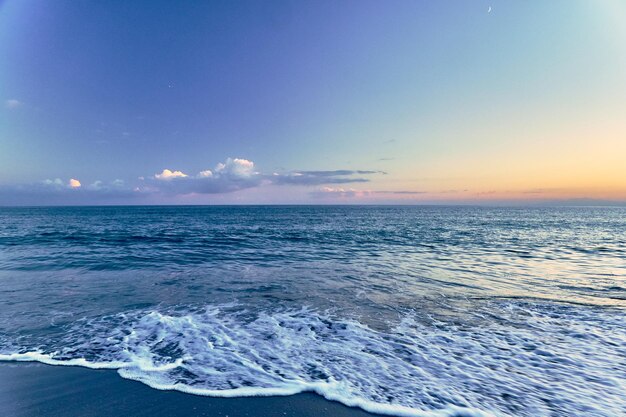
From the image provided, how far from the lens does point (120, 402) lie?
4.98 meters

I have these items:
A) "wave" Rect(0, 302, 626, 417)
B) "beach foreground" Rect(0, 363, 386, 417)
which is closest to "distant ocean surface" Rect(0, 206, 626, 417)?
"wave" Rect(0, 302, 626, 417)

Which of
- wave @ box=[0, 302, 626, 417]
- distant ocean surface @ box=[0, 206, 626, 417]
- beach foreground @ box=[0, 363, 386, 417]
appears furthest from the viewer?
distant ocean surface @ box=[0, 206, 626, 417]

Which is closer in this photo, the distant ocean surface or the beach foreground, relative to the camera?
the beach foreground

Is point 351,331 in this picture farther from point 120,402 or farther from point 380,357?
point 120,402

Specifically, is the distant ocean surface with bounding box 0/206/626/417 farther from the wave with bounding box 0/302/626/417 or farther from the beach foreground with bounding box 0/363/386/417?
the beach foreground with bounding box 0/363/386/417

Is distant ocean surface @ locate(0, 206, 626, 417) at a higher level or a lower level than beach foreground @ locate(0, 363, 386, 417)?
lower

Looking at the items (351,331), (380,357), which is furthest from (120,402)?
(351,331)

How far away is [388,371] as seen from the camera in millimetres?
6020

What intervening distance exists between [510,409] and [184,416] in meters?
5.09

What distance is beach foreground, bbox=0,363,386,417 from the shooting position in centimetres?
473

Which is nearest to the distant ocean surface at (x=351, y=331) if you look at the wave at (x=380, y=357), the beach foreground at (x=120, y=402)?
the wave at (x=380, y=357)

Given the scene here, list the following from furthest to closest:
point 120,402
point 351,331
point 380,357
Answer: point 351,331, point 380,357, point 120,402

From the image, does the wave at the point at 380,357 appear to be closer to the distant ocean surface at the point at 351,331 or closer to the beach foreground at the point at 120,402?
the distant ocean surface at the point at 351,331

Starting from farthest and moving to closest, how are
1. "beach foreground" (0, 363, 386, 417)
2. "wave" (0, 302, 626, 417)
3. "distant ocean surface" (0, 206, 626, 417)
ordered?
1. "distant ocean surface" (0, 206, 626, 417)
2. "wave" (0, 302, 626, 417)
3. "beach foreground" (0, 363, 386, 417)
